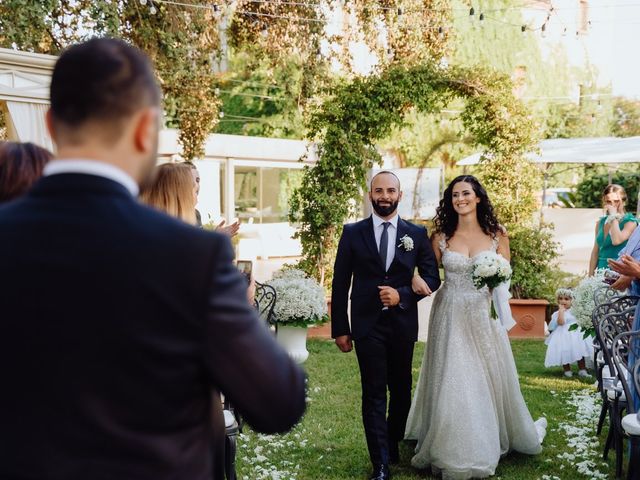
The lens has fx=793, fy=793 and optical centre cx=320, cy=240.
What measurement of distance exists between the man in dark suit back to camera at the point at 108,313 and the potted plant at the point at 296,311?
257 inches

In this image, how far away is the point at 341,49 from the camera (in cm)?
1739

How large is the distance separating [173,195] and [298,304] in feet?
13.3

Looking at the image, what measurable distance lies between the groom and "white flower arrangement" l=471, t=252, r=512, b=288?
1.04 ft

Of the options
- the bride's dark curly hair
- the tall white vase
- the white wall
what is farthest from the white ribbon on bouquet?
the white wall

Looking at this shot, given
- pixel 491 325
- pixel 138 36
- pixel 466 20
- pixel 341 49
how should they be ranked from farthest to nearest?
pixel 466 20, pixel 341 49, pixel 138 36, pixel 491 325

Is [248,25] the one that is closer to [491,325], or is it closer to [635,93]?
[491,325]

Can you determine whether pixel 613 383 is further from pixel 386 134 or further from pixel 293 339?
pixel 386 134

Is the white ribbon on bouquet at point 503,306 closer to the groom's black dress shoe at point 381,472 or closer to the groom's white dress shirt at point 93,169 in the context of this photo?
the groom's black dress shoe at point 381,472

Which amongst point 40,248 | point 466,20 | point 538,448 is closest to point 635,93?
point 466,20

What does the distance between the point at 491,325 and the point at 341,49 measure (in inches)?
482

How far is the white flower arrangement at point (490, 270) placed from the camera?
579 centimetres

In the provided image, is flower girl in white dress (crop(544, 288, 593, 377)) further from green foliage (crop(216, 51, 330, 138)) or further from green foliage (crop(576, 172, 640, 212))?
green foliage (crop(216, 51, 330, 138))

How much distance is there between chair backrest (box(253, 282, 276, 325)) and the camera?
7377mm

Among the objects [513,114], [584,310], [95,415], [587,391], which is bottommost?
[587,391]
